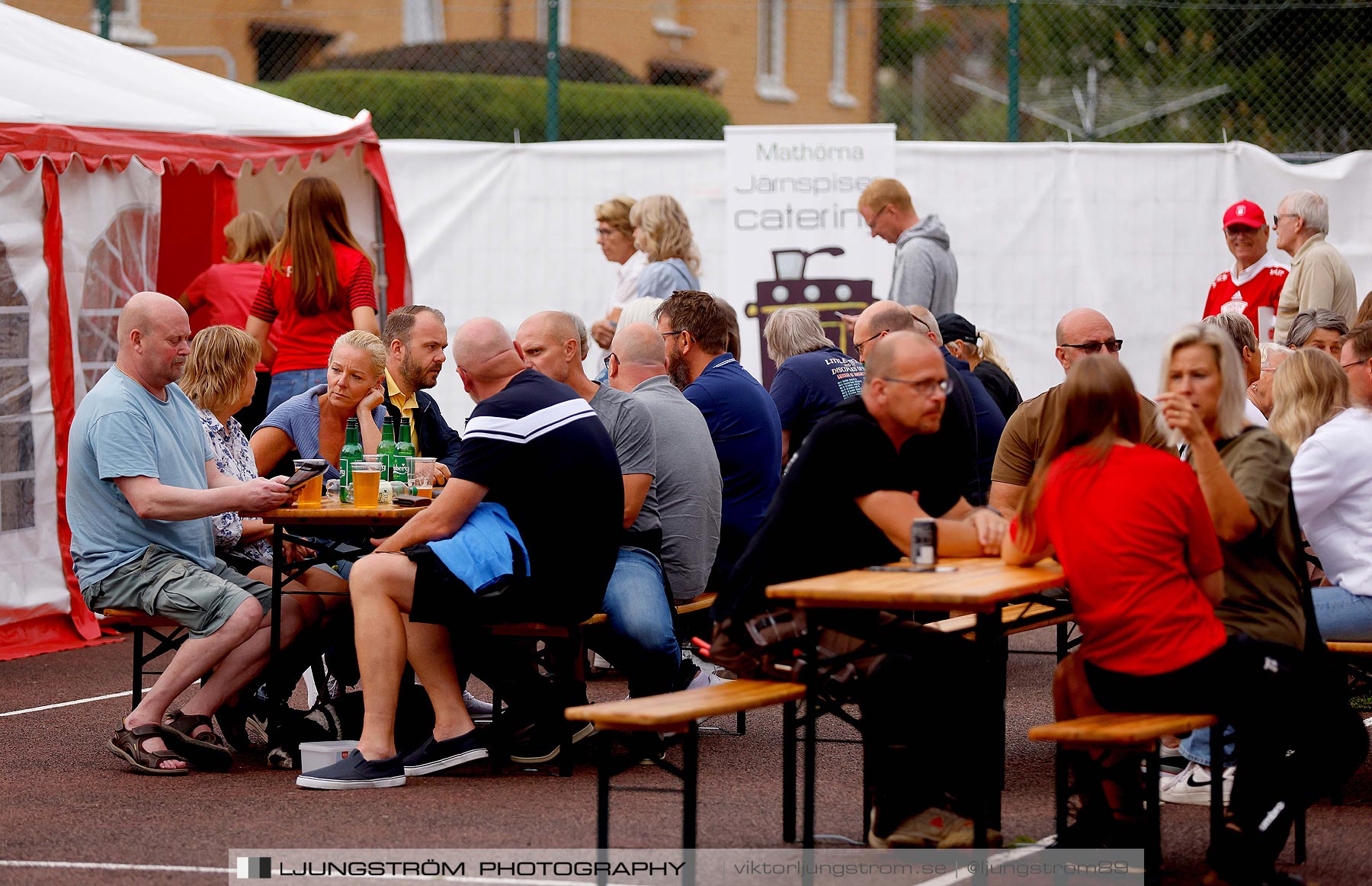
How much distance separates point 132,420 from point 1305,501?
3.73 meters

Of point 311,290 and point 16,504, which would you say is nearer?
point 16,504

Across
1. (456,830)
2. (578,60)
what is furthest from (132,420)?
(578,60)

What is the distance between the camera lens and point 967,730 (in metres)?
4.37

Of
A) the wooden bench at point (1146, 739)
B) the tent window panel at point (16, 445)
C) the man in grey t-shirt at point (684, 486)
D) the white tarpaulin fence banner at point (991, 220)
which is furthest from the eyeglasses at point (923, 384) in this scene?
the white tarpaulin fence banner at point (991, 220)

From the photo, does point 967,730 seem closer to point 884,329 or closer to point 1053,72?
point 884,329

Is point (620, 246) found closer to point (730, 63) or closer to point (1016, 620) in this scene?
point (1016, 620)

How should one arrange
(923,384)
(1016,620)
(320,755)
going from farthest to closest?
(320,755)
(1016,620)
(923,384)

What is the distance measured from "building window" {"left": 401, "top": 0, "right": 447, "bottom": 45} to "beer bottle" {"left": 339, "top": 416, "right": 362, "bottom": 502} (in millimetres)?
18945

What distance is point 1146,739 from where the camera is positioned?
3977 millimetres

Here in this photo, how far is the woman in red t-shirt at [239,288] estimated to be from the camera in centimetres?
914

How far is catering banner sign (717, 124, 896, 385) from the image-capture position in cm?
1097

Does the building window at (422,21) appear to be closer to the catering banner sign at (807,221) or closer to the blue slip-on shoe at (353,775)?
the catering banner sign at (807,221)

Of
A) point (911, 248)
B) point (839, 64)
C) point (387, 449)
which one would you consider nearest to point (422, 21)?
point (839, 64)

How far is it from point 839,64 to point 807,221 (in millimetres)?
17916
